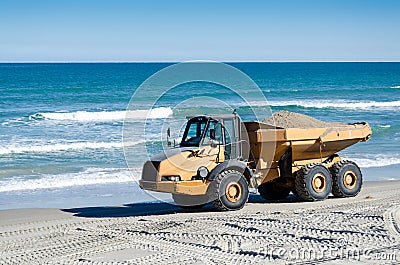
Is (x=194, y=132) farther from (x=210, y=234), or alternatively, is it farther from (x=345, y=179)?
(x=345, y=179)

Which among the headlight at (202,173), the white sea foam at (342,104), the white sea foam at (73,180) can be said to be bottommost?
the white sea foam at (73,180)

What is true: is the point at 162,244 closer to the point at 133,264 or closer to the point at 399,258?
the point at 133,264

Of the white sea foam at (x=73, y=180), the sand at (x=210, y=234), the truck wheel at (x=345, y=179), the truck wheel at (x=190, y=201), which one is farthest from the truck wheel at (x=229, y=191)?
the white sea foam at (x=73, y=180)

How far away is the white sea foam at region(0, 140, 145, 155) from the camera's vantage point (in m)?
23.2

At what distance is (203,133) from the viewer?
12.9 meters

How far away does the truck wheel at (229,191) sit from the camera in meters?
12.6

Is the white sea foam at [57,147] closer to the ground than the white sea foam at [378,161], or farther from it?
closer to the ground

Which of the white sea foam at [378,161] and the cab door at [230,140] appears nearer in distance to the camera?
the cab door at [230,140]

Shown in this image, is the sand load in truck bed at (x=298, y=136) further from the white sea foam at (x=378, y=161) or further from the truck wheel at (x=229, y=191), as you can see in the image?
the white sea foam at (x=378, y=161)

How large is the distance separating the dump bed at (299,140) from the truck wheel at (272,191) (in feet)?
3.11

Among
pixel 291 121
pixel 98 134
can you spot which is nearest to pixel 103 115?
pixel 98 134

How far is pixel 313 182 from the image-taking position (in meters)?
13.9

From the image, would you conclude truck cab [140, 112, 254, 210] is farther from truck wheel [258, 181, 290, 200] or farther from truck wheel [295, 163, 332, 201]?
truck wheel [258, 181, 290, 200]

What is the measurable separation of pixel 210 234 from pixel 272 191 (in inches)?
158
